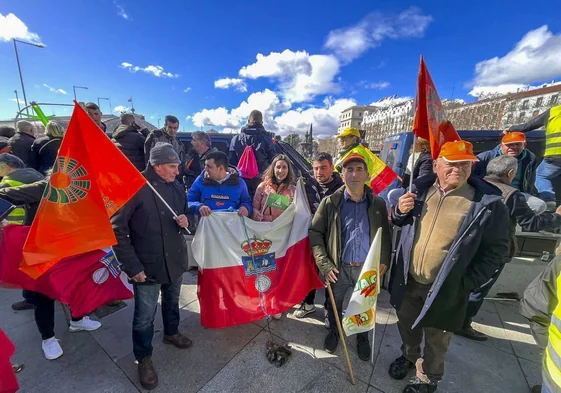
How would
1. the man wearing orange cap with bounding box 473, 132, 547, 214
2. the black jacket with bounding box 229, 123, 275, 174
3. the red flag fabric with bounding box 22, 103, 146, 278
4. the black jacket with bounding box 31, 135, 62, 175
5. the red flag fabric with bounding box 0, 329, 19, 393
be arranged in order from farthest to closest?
the black jacket with bounding box 229, 123, 275, 174, the black jacket with bounding box 31, 135, 62, 175, the man wearing orange cap with bounding box 473, 132, 547, 214, the red flag fabric with bounding box 22, 103, 146, 278, the red flag fabric with bounding box 0, 329, 19, 393

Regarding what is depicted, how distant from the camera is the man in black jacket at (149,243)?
6.68ft

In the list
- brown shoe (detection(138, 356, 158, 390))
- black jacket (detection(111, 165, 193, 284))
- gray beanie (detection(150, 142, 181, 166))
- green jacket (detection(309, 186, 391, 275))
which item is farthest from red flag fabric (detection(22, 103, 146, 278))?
green jacket (detection(309, 186, 391, 275))

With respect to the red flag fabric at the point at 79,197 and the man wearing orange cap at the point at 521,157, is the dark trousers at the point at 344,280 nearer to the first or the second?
the red flag fabric at the point at 79,197

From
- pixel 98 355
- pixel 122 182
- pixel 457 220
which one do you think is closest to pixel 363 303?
pixel 457 220

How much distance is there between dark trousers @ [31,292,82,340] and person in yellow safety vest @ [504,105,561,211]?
5851 millimetres

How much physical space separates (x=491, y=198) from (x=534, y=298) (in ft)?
2.67

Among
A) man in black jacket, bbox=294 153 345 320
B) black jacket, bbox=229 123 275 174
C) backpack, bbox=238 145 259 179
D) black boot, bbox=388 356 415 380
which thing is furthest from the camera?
black jacket, bbox=229 123 275 174

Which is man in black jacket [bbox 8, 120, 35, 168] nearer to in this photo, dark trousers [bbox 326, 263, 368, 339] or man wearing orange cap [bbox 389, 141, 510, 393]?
dark trousers [bbox 326, 263, 368, 339]

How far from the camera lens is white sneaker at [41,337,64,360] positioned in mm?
2408

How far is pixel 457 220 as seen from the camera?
6.17ft

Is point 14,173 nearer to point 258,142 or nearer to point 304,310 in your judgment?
point 258,142

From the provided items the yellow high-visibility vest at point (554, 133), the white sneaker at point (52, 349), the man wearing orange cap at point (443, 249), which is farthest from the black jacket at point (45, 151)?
the yellow high-visibility vest at point (554, 133)

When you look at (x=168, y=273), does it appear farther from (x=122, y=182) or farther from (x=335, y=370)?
(x=335, y=370)

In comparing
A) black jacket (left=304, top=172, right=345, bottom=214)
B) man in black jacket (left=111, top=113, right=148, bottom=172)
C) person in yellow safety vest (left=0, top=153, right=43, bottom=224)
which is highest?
man in black jacket (left=111, top=113, right=148, bottom=172)
